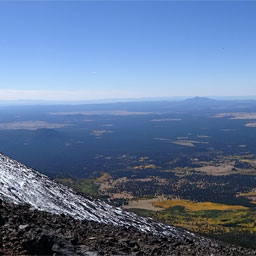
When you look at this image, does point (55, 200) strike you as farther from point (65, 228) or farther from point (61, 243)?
point (61, 243)

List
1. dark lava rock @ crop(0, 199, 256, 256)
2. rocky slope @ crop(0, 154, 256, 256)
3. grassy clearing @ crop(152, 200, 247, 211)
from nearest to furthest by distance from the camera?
dark lava rock @ crop(0, 199, 256, 256) < rocky slope @ crop(0, 154, 256, 256) < grassy clearing @ crop(152, 200, 247, 211)

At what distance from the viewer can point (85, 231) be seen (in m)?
21.4

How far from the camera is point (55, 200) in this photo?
34.0 meters

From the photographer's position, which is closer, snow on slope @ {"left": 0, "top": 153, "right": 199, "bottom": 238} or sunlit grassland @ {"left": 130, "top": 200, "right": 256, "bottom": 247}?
snow on slope @ {"left": 0, "top": 153, "right": 199, "bottom": 238}

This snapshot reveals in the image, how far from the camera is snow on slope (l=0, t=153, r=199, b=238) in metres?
31.4

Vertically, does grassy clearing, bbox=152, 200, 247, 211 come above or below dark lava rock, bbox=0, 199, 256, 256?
below

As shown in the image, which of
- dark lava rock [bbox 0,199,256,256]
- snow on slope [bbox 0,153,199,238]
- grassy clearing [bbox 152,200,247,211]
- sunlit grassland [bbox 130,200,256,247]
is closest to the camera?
dark lava rock [bbox 0,199,256,256]

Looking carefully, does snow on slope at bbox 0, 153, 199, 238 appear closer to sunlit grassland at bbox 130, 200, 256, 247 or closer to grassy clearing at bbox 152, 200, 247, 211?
sunlit grassland at bbox 130, 200, 256, 247

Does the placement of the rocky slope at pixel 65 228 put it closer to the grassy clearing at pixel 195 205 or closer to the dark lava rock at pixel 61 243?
the dark lava rock at pixel 61 243

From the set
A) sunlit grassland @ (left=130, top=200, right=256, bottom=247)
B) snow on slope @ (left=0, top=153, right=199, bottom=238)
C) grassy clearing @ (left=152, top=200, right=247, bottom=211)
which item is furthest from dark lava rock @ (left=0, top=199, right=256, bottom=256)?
grassy clearing @ (left=152, top=200, right=247, bottom=211)

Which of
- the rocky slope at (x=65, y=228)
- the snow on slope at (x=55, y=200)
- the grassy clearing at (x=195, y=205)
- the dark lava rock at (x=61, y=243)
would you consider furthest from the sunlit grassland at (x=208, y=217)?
the dark lava rock at (x=61, y=243)

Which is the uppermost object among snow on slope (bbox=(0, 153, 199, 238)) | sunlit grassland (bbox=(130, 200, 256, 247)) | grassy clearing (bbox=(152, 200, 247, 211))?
snow on slope (bbox=(0, 153, 199, 238))

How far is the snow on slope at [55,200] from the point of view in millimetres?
31422

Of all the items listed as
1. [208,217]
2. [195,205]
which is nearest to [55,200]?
[208,217]
